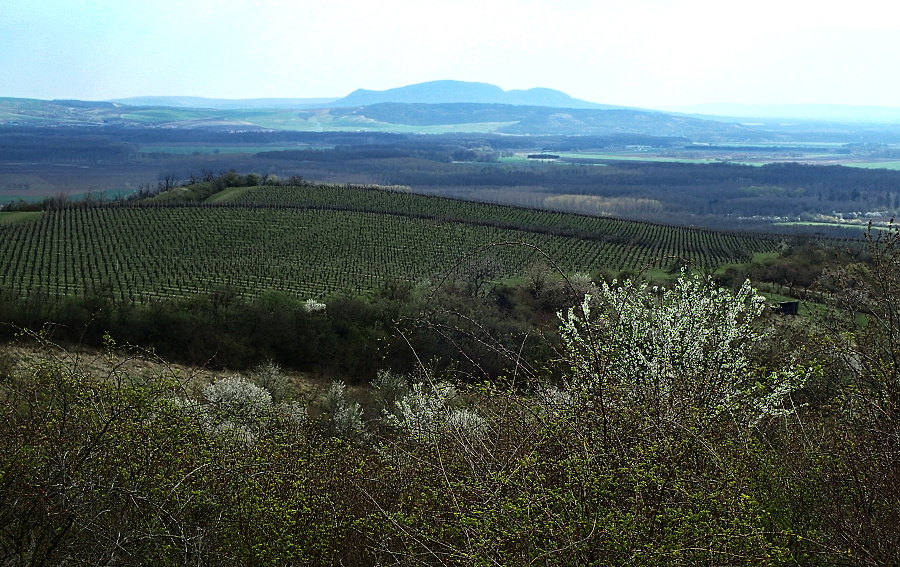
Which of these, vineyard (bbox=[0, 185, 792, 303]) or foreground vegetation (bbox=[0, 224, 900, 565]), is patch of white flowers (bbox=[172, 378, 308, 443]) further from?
vineyard (bbox=[0, 185, 792, 303])

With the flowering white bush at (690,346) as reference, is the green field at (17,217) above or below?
below

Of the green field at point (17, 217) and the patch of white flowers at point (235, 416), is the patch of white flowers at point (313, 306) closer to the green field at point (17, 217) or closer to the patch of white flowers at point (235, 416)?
the patch of white flowers at point (235, 416)

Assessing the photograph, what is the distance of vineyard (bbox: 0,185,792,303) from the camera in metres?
49.2

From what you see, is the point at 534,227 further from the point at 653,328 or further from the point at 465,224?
the point at 653,328

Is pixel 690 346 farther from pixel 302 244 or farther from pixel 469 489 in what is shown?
pixel 302 244

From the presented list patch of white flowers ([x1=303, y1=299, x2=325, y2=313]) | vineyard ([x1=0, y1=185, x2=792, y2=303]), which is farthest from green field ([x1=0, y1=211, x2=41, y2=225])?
patch of white flowers ([x1=303, y1=299, x2=325, y2=313])

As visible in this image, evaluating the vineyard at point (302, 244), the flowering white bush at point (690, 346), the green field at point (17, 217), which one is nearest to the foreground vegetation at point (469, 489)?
the flowering white bush at point (690, 346)

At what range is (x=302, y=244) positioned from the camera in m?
63.5

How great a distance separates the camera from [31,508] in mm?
6691

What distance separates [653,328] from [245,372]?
27213 millimetres

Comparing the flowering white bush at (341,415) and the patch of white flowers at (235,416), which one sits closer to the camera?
the patch of white flowers at (235,416)

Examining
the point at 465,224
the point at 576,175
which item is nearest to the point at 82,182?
the point at 465,224

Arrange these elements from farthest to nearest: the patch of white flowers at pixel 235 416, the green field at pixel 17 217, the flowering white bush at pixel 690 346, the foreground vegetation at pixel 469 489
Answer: the green field at pixel 17 217, the flowering white bush at pixel 690 346, the patch of white flowers at pixel 235 416, the foreground vegetation at pixel 469 489

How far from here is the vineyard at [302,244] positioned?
1938 inches
